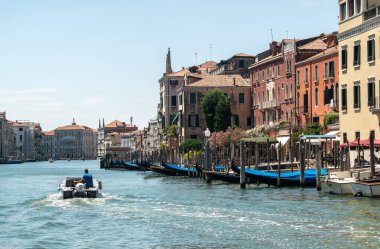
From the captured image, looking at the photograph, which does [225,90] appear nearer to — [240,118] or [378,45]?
[240,118]

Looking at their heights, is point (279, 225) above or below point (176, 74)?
below

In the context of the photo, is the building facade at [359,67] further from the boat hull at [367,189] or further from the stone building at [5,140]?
the stone building at [5,140]

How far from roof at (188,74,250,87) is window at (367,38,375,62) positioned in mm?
37133

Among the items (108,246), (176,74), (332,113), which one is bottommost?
(108,246)

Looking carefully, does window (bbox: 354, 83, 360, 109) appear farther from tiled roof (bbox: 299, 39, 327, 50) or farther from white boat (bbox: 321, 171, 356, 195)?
tiled roof (bbox: 299, 39, 327, 50)

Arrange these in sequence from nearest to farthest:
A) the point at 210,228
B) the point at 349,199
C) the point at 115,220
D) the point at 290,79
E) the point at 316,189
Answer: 1. the point at 210,228
2. the point at 115,220
3. the point at 349,199
4. the point at 316,189
5. the point at 290,79

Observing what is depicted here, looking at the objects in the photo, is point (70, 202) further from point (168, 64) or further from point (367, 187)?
point (168, 64)

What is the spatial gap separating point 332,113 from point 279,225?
95.6 ft

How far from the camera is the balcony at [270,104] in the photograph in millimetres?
64938

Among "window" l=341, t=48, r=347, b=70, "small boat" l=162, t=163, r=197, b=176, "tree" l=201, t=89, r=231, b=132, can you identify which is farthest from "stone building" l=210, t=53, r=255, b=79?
"window" l=341, t=48, r=347, b=70

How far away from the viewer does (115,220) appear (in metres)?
25.8

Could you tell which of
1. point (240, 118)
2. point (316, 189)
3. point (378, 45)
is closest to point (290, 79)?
point (240, 118)

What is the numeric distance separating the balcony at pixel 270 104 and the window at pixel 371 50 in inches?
961

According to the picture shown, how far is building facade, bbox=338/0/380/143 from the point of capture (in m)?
39.6
